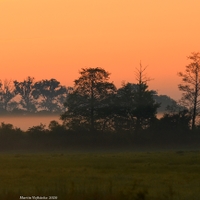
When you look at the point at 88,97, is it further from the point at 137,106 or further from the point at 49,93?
the point at 49,93

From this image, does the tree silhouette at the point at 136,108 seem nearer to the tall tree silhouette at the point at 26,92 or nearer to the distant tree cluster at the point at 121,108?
the distant tree cluster at the point at 121,108

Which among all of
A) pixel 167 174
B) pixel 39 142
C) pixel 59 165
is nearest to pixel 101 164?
pixel 59 165

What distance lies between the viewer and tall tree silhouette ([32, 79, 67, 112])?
376ft

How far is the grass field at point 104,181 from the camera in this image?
1669 centimetres

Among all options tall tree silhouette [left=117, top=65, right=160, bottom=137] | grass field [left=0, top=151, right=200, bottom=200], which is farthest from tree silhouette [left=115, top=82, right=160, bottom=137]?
grass field [left=0, top=151, right=200, bottom=200]

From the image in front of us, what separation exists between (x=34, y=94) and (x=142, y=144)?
52200 millimetres

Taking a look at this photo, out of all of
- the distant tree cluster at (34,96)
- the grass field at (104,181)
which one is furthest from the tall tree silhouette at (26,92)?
the grass field at (104,181)

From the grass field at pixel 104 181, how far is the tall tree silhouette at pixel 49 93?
267ft

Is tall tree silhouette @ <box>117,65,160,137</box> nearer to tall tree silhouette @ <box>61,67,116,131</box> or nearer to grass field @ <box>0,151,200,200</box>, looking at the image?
tall tree silhouette @ <box>61,67,116,131</box>

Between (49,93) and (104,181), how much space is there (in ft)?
314

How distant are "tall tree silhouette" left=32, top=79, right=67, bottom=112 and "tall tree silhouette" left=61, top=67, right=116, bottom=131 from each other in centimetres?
4505

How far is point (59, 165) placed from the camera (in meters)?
31.6

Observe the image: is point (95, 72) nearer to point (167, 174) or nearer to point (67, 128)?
point (67, 128)

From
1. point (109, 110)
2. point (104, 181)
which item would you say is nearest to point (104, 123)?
point (109, 110)
